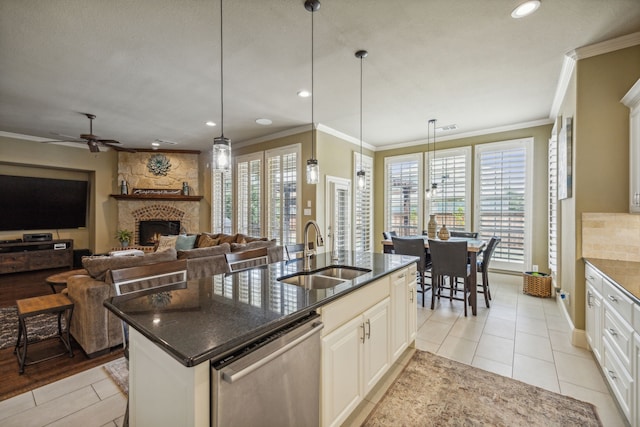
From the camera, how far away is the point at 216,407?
978 mm

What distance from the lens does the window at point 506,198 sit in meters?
5.01

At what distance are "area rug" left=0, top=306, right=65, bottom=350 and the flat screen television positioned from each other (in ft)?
11.6

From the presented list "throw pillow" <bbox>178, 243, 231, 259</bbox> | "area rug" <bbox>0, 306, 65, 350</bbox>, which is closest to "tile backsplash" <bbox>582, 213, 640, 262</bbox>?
"throw pillow" <bbox>178, 243, 231, 259</bbox>

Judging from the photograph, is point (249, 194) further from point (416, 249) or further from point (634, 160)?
point (634, 160)

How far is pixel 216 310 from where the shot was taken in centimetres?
137

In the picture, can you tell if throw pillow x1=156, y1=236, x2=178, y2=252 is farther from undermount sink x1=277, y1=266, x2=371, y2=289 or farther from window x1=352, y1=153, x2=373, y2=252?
undermount sink x1=277, y1=266, x2=371, y2=289

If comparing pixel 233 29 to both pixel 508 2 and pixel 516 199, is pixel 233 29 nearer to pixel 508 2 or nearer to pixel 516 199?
pixel 508 2

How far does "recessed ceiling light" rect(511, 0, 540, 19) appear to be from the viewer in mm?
2102

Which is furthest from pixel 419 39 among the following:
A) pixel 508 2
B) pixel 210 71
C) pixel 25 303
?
pixel 25 303

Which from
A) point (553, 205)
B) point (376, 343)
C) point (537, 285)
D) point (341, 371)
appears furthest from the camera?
point (537, 285)

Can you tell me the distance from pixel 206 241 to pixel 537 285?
18.6ft

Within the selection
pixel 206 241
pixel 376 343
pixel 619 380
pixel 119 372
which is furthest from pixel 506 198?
pixel 119 372

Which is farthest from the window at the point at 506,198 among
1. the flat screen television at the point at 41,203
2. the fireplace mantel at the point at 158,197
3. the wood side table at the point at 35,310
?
the flat screen television at the point at 41,203

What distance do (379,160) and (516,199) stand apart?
2936 mm
